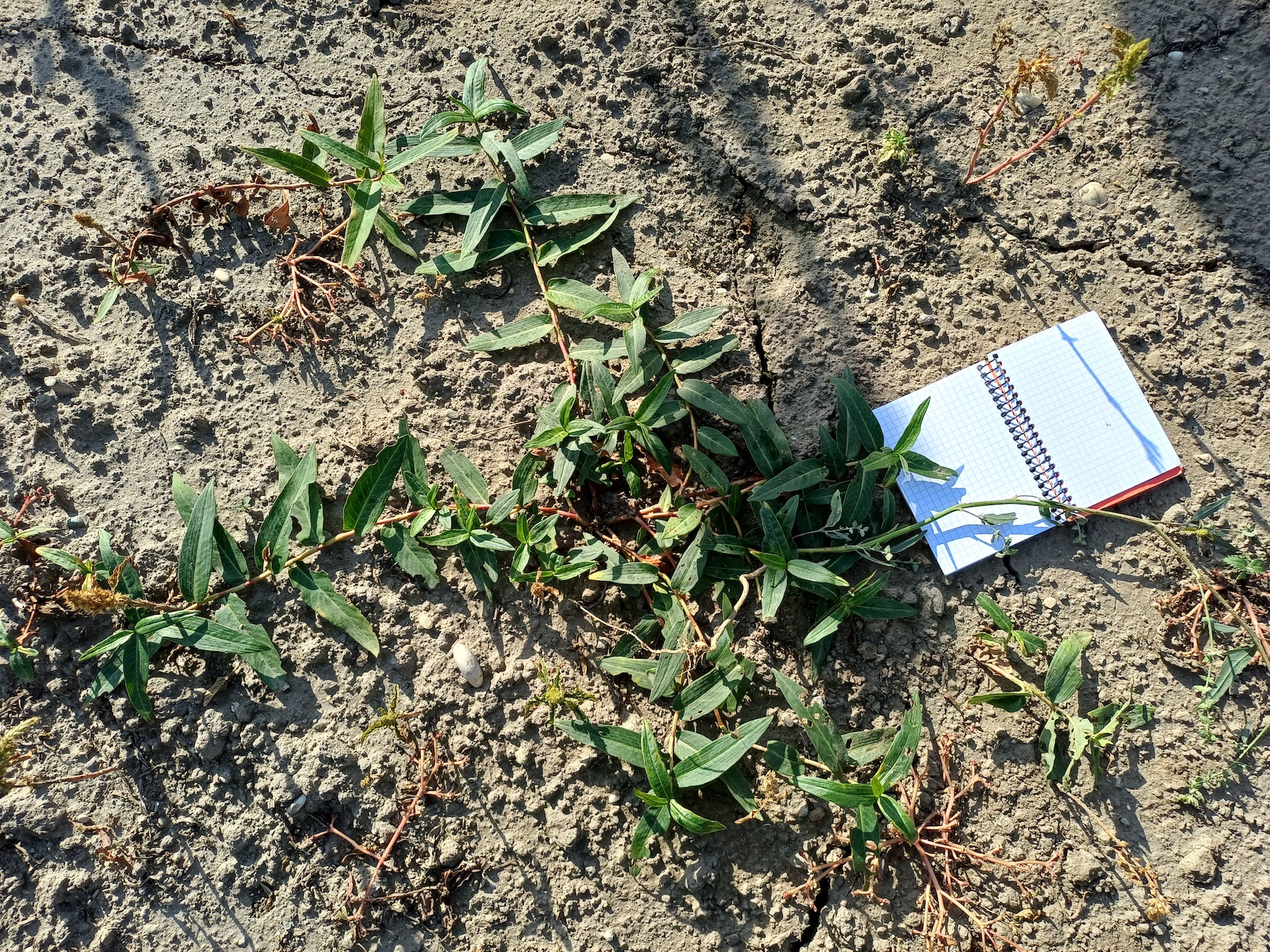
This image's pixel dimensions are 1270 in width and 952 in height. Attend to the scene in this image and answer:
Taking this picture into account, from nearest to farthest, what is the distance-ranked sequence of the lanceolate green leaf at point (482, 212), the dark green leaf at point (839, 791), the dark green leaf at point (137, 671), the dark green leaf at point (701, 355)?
the dark green leaf at point (839, 791) < the dark green leaf at point (137, 671) < the dark green leaf at point (701, 355) < the lanceolate green leaf at point (482, 212)

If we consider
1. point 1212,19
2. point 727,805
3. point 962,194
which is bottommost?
point 727,805

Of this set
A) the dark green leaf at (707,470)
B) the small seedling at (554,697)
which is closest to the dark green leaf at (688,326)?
the dark green leaf at (707,470)

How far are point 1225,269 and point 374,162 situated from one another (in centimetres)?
241

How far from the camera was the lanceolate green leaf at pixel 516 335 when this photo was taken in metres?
2.25

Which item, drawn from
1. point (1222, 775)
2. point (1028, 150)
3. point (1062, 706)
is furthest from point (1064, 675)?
point (1028, 150)

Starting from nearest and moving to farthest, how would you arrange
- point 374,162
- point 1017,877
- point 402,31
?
point 1017,877, point 374,162, point 402,31

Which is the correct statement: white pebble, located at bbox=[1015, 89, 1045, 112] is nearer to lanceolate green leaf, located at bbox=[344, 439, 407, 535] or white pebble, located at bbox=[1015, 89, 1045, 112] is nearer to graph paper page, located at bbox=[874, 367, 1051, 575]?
graph paper page, located at bbox=[874, 367, 1051, 575]

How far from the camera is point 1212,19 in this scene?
2381 millimetres

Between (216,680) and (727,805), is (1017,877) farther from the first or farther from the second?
(216,680)

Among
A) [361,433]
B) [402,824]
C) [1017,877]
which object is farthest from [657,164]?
[1017,877]

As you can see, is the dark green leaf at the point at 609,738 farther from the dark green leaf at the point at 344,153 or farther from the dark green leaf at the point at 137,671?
the dark green leaf at the point at 344,153

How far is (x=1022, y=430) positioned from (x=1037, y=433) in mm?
41

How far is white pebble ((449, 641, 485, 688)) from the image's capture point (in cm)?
217

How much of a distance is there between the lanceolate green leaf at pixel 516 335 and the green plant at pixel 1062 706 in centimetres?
138
